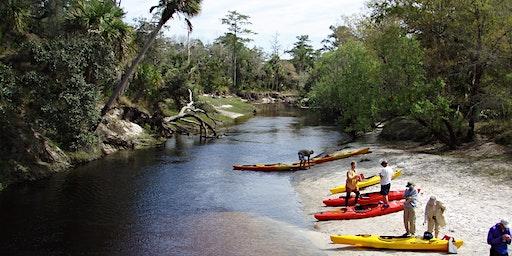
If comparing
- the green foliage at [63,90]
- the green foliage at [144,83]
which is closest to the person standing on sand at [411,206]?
the green foliage at [63,90]

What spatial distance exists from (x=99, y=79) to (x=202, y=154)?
38.3 feet

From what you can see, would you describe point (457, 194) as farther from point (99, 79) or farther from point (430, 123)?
point (99, 79)

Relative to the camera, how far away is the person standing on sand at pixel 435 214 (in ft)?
58.4

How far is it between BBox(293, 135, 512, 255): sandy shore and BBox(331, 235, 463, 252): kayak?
248mm

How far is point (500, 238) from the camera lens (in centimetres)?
1448

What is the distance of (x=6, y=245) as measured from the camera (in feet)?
66.1

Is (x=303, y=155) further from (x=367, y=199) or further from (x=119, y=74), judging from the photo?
(x=119, y=74)

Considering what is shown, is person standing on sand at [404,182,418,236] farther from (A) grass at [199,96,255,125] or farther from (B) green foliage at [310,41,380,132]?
(A) grass at [199,96,255,125]

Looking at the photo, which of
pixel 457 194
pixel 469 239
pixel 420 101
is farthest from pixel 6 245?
pixel 420 101

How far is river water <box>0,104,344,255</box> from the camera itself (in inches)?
798

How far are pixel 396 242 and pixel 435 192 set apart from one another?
8260 millimetres

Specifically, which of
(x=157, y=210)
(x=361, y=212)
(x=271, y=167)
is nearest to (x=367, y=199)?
(x=361, y=212)

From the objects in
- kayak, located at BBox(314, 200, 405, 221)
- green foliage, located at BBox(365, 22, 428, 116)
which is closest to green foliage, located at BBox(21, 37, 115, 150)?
kayak, located at BBox(314, 200, 405, 221)

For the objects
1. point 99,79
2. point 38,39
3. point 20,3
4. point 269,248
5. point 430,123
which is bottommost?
point 269,248
